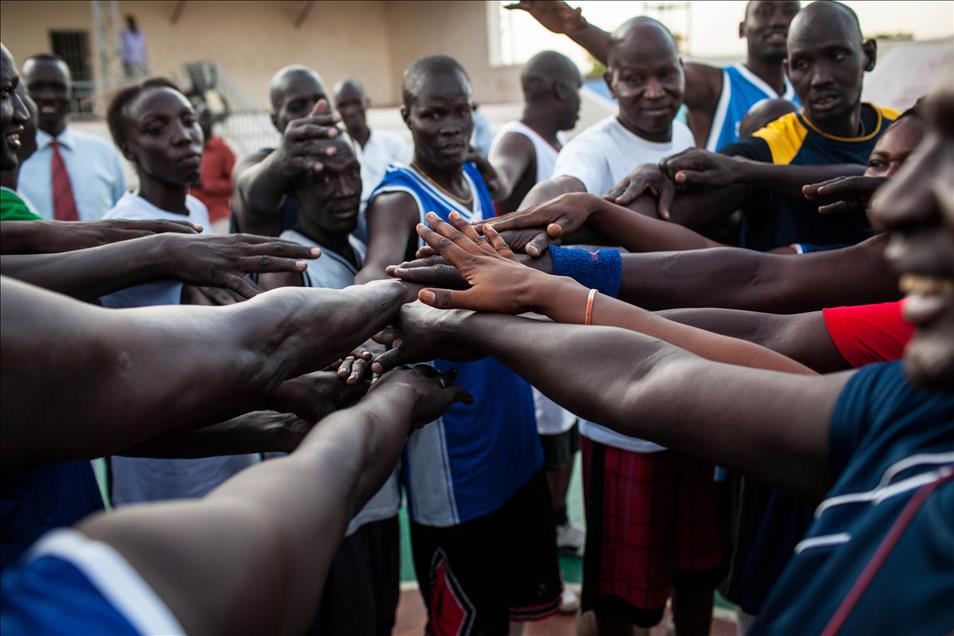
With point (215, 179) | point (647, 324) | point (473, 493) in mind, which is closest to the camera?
point (647, 324)

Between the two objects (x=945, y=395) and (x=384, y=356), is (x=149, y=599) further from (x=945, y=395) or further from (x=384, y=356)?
(x=384, y=356)

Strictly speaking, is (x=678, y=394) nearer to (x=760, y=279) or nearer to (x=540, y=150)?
(x=760, y=279)

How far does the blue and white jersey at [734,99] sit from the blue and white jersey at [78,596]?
3947 millimetres

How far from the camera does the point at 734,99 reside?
453 cm

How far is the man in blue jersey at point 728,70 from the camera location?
4449mm

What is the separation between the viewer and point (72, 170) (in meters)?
5.34

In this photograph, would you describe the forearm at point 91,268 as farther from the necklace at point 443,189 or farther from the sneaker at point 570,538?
the sneaker at point 570,538

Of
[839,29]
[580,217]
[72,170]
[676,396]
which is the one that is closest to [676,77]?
[839,29]

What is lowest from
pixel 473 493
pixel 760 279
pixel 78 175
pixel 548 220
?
pixel 473 493

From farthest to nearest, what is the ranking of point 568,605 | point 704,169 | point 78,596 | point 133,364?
point 568,605, point 704,169, point 133,364, point 78,596

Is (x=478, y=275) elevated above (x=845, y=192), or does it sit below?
below

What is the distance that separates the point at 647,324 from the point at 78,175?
15.0 ft

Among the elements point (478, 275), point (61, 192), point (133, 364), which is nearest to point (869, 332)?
point (478, 275)

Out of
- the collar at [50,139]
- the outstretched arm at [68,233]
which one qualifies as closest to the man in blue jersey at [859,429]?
the outstretched arm at [68,233]
